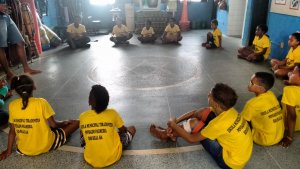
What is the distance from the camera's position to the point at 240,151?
2.22 metres

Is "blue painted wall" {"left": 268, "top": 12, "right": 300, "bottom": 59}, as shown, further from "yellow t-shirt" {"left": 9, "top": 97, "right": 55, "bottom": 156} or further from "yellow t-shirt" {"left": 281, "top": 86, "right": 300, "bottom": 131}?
"yellow t-shirt" {"left": 9, "top": 97, "right": 55, "bottom": 156}

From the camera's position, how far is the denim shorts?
5035mm

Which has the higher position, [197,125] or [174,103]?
[197,125]

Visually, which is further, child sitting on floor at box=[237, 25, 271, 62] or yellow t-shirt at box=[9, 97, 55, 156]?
child sitting on floor at box=[237, 25, 271, 62]

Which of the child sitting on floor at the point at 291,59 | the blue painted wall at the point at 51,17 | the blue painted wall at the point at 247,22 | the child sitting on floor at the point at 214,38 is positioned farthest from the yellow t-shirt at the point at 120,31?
the child sitting on floor at the point at 291,59

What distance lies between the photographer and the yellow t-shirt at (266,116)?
2557 millimetres

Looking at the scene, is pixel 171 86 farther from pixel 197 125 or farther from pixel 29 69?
pixel 29 69

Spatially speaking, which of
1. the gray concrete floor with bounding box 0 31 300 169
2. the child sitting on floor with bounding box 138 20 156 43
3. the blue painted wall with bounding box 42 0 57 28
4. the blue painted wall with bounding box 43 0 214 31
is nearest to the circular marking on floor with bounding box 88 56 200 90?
the gray concrete floor with bounding box 0 31 300 169

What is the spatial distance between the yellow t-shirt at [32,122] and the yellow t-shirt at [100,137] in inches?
17.3

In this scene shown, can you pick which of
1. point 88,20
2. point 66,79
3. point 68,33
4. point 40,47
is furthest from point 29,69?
point 88,20

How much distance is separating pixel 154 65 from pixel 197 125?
11.7 feet

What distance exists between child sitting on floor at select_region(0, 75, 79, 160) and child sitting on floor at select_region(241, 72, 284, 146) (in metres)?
1.99

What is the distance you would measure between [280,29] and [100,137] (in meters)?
5.18

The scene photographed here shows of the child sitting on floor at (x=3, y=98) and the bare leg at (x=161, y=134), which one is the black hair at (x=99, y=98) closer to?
the bare leg at (x=161, y=134)
